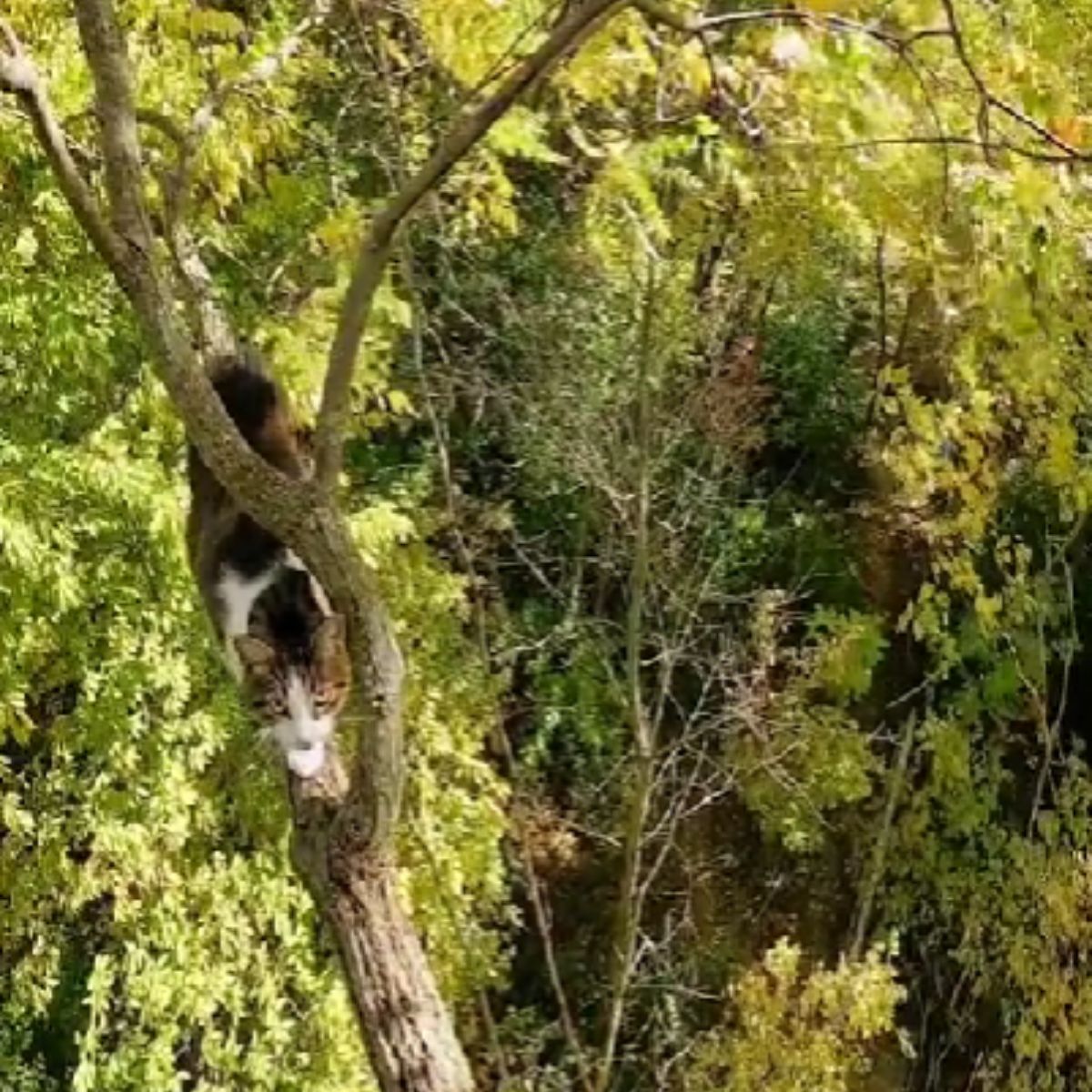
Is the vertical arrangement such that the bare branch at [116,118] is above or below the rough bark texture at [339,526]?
above

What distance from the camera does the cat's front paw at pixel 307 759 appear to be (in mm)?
2725

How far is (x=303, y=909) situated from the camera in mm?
4742

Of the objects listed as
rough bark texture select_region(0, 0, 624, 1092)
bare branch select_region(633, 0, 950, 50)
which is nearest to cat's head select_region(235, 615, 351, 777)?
rough bark texture select_region(0, 0, 624, 1092)

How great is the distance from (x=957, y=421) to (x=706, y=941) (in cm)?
195

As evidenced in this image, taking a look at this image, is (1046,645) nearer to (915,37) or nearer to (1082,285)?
(1082,285)

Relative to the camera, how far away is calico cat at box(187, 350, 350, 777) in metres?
2.94

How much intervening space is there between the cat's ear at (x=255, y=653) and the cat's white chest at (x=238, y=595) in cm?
3

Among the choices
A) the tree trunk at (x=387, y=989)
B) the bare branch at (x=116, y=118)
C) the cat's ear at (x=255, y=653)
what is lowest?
the tree trunk at (x=387, y=989)

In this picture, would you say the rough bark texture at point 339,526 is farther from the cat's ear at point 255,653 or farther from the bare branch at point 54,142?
the cat's ear at point 255,653

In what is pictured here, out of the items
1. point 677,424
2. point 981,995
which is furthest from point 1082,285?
point 981,995

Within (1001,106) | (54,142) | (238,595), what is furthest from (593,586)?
(1001,106)

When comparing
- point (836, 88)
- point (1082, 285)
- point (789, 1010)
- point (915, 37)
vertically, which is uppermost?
point (1082, 285)

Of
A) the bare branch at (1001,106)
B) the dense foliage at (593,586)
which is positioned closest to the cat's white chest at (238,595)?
the dense foliage at (593,586)

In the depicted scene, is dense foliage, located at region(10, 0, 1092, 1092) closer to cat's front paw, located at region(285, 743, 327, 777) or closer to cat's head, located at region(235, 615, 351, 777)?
cat's head, located at region(235, 615, 351, 777)
